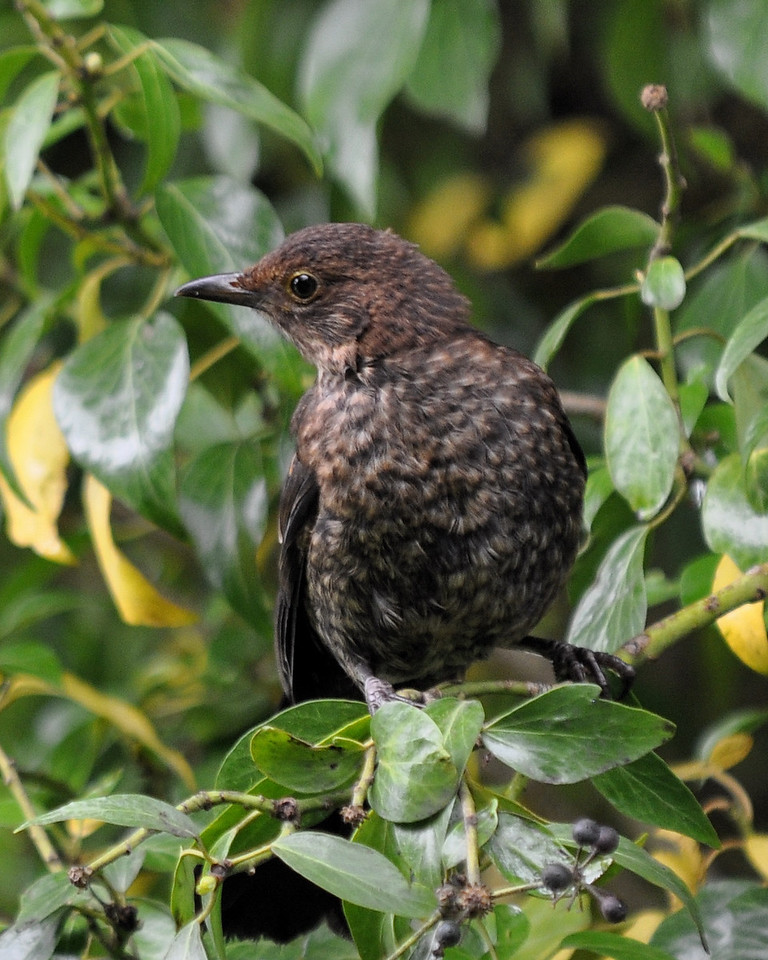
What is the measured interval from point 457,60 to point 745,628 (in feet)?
5.22

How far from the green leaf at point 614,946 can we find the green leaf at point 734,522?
2.36 ft

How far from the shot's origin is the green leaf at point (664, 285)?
2.15 meters

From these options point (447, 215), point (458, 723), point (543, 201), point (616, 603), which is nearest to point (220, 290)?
point (616, 603)

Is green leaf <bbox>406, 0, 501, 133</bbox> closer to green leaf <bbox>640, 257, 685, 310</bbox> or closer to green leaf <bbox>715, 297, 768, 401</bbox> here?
green leaf <bbox>640, 257, 685, 310</bbox>

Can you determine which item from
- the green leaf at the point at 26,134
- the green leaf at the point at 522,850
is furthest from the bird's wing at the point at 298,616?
the green leaf at the point at 522,850

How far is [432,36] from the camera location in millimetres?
3070

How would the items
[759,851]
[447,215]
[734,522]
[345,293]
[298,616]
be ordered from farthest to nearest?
[447,215] < [298,616] < [345,293] < [759,851] < [734,522]

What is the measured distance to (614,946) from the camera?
1640 mm

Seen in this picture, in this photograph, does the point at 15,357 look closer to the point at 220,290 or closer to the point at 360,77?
the point at 220,290

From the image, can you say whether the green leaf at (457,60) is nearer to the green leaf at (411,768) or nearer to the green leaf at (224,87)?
the green leaf at (224,87)

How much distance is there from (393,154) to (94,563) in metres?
1.86

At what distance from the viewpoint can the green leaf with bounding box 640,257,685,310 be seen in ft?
7.06

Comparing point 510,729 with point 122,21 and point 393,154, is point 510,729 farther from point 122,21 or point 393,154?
point 393,154

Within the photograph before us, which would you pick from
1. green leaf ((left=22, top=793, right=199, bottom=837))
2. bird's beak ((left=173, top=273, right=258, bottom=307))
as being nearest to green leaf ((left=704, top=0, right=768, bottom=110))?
bird's beak ((left=173, top=273, right=258, bottom=307))
